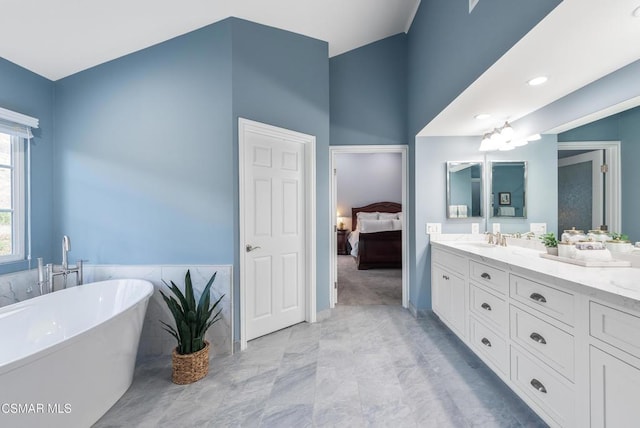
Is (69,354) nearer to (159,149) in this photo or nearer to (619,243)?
(159,149)

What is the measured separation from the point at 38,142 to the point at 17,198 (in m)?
0.50

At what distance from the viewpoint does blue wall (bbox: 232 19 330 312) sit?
2.48m

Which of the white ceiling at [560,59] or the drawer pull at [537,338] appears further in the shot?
the drawer pull at [537,338]

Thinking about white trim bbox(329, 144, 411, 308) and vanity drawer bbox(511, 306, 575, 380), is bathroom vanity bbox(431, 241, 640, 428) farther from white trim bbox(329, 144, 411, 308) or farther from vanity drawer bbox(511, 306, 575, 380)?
white trim bbox(329, 144, 411, 308)

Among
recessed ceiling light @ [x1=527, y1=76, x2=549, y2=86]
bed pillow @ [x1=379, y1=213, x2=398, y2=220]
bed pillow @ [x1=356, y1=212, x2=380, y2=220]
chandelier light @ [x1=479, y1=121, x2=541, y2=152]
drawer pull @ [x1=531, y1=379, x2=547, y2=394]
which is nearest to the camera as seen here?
drawer pull @ [x1=531, y1=379, x2=547, y2=394]

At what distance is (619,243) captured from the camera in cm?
167

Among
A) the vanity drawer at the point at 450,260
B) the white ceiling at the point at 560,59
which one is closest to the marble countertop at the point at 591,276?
the vanity drawer at the point at 450,260

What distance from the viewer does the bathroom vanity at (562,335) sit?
105cm

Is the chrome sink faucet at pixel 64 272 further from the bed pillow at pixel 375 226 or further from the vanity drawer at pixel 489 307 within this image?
the bed pillow at pixel 375 226

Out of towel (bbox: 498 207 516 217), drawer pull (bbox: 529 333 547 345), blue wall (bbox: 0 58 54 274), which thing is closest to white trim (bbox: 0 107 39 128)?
blue wall (bbox: 0 58 54 274)

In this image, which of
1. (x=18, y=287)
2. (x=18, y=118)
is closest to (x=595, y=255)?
(x=18, y=287)

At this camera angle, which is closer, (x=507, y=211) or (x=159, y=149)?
(x=159, y=149)

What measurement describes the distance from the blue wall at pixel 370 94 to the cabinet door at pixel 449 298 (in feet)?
5.30

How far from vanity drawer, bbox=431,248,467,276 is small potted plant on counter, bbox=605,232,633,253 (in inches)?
33.1
